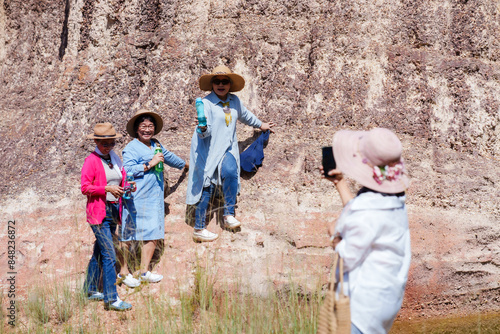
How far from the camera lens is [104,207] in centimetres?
421

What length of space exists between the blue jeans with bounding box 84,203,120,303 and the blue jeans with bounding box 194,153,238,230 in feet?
2.55

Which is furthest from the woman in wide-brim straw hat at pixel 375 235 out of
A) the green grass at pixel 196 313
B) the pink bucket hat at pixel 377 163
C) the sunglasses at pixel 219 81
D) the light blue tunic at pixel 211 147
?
the sunglasses at pixel 219 81

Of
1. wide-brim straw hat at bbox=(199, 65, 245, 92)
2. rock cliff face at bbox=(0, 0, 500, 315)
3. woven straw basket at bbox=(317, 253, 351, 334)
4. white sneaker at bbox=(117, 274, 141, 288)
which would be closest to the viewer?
woven straw basket at bbox=(317, 253, 351, 334)

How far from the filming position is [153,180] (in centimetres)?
462

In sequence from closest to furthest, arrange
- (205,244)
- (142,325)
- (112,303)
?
1. (142,325)
2. (112,303)
3. (205,244)

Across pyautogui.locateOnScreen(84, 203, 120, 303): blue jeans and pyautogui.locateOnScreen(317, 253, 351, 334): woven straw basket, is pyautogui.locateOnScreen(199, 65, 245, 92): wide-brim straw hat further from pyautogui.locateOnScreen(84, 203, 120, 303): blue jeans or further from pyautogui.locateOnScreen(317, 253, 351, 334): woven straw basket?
pyautogui.locateOnScreen(317, 253, 351, 334): woven straw basket

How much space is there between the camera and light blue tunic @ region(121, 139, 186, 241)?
457cm

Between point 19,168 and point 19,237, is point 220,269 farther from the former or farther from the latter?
point 19,168

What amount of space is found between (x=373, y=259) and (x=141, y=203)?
2.58 metres

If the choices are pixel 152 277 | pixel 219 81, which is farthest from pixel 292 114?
pixel 152 277

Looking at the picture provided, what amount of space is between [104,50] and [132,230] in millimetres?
2663

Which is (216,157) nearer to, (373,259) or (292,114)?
(292,114)

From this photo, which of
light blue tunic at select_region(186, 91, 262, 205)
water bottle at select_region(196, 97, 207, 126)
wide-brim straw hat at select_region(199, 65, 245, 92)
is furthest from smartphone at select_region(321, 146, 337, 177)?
wide-brim straw hat at select_region(199, 65, 245, 92)

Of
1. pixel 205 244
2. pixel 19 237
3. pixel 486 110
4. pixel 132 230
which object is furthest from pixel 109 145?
pixel 486 110
